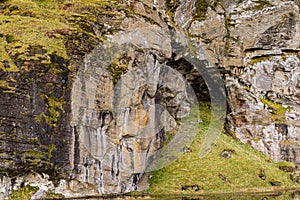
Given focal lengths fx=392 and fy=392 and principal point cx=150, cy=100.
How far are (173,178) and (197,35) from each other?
14.6m

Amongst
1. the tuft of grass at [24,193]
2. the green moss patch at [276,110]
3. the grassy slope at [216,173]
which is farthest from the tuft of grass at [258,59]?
the tuft of grass at [24,193]

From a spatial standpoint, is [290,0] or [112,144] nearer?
[112,144]

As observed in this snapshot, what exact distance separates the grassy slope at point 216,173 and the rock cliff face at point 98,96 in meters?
1.63

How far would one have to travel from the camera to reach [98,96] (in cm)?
1844

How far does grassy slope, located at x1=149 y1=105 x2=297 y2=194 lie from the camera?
22172mm

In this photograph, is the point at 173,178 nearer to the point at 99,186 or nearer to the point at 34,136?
the point at 99,186

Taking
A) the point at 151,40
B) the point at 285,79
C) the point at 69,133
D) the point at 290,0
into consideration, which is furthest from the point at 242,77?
the point at 69,133

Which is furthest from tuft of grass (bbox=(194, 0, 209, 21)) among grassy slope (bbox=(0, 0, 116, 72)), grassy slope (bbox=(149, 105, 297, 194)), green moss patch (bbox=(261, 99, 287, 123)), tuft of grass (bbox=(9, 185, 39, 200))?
tuft of grass (bbox=(9, 185, 39, 200))

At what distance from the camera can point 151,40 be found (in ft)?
72.8

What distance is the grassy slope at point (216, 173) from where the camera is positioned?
2217cm

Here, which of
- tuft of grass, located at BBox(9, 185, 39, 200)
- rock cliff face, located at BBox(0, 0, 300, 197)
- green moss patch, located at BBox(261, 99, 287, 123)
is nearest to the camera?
tuft of grass, located at BBox(9, 185, 39, 200)

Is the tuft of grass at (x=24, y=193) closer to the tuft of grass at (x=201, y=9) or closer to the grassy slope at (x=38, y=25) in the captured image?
the grassy slope at (x=38, y=25)

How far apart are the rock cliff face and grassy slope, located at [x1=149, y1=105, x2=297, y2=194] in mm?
1626

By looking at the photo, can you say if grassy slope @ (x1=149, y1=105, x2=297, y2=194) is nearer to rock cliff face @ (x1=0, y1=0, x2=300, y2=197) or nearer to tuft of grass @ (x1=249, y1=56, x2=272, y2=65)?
rock cliff face @ (x1=0, y1=0, x2=300, y2=197)
